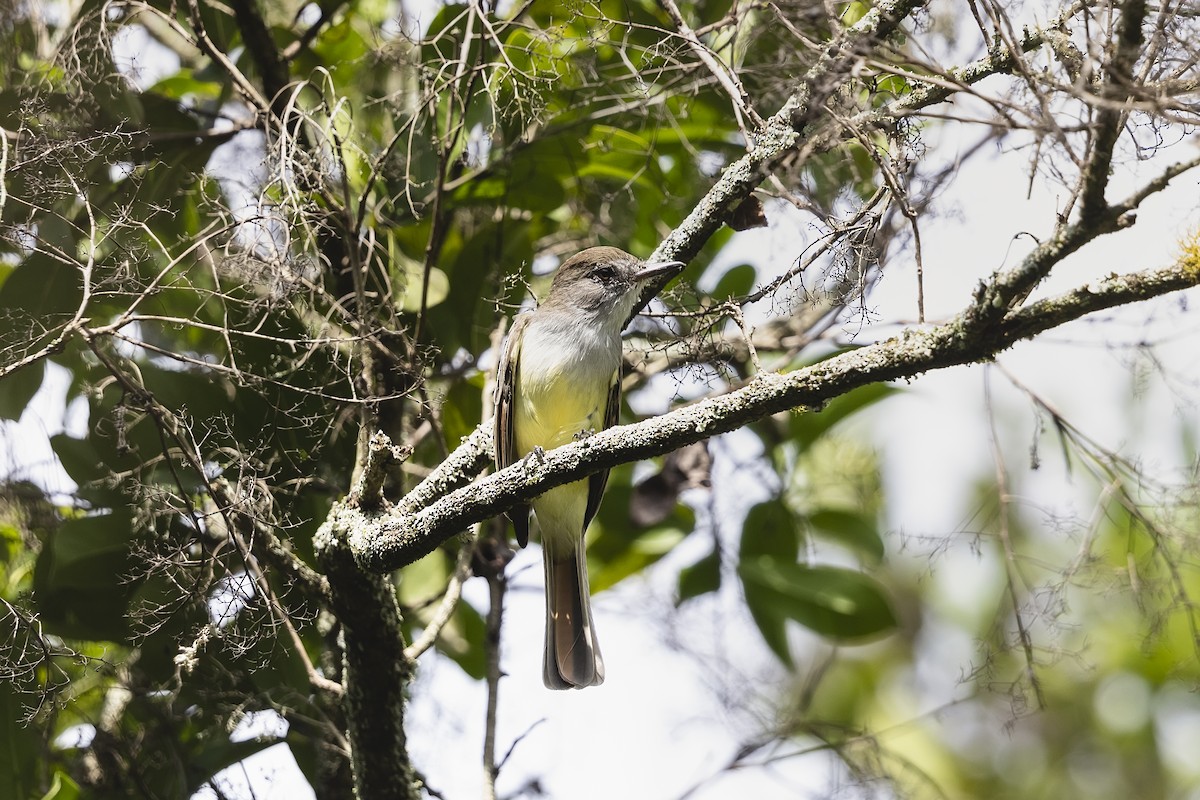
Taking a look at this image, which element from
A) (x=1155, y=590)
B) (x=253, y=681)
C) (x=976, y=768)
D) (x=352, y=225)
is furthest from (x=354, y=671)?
(x=976, y=768)

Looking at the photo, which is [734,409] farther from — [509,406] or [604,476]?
[604,476]

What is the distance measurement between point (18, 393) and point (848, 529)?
2845 mm

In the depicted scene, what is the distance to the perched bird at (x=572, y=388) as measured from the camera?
386cm

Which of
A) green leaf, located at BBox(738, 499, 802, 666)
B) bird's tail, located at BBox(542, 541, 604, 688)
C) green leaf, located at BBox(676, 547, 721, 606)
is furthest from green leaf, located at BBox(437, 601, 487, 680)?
green leaf, located at BBox(738, 499, 802, 666)

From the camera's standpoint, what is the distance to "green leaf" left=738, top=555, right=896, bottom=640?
156 inches

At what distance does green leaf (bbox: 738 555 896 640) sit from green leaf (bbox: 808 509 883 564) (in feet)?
0.67

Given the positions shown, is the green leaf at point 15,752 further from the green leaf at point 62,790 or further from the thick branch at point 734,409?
the thick branch at point 734,409

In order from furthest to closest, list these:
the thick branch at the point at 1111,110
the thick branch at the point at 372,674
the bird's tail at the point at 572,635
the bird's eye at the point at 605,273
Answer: the bird's eye at the point at 605,273, the bird's tail at the point at 572,635, the thick branch at the point at 372,674, the thick branch at the point at 1111,110

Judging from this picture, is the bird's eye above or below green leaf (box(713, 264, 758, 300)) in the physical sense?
below

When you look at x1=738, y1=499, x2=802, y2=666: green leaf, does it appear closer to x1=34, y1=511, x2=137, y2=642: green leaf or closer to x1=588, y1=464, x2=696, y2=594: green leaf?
x1=588, y1=464, x2=696, y2=594: green leaf

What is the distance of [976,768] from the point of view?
271 inches

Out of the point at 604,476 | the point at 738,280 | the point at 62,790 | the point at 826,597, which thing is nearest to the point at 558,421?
the point at 604,476

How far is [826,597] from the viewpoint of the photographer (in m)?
4.01

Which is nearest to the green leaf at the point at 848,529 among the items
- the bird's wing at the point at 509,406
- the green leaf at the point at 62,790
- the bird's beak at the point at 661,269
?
the bird's wing at the point at 509,406
